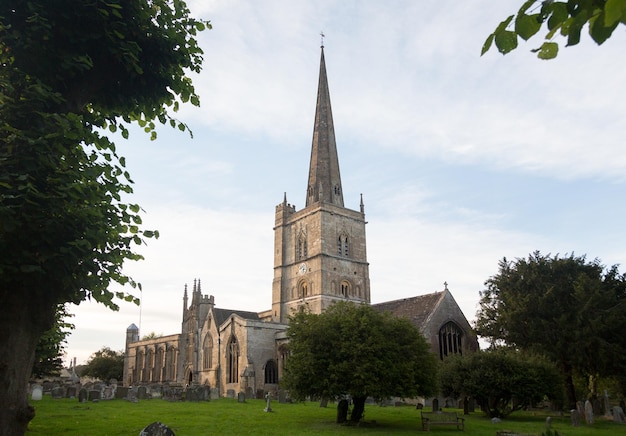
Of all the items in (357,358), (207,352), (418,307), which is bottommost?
(357,358)

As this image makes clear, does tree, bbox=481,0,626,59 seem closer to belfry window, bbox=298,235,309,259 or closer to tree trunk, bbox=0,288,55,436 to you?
tree trunk, bbox=0,288,55,436

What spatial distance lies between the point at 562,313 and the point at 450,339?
11.8m

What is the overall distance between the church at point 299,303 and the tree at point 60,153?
34562 millimetres

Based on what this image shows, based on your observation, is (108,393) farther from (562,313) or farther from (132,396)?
(562,313)

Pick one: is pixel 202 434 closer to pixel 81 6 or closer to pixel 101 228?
pixel 101 228

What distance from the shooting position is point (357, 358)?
20.5 meters

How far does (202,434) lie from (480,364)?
16338mm

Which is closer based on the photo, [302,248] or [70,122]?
[70,122]

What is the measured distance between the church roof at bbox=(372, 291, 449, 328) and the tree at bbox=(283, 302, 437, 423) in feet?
58.4

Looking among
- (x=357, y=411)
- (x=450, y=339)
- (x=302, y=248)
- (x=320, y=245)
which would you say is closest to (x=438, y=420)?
(x=357, y=411)

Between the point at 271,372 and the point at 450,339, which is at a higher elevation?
the point at 450,339

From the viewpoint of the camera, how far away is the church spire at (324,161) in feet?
185

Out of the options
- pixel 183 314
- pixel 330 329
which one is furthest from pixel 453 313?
pixel 183 314

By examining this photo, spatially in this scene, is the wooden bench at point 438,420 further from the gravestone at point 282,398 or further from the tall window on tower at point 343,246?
the tall window on tower at point 343,246
